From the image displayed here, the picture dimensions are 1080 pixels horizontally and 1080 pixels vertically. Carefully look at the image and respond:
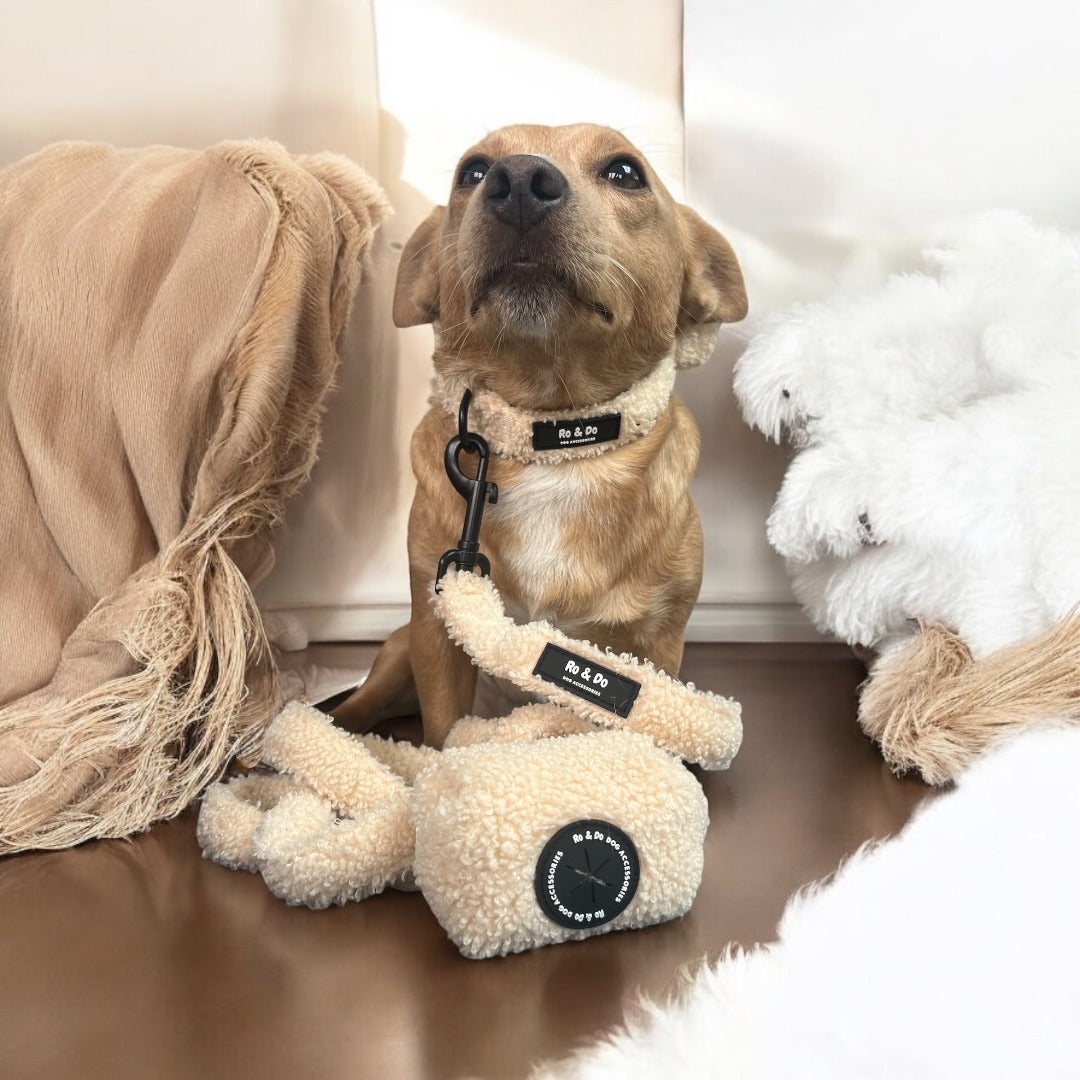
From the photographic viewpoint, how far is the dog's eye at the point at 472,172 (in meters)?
0.95

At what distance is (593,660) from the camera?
87cm

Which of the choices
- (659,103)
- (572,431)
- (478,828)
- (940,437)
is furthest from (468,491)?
(659,103)

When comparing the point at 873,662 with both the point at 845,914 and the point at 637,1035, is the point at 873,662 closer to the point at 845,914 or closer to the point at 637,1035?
the point at 845,914

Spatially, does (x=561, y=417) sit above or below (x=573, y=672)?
above

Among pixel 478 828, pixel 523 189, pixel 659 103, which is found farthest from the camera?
pixel 659 103

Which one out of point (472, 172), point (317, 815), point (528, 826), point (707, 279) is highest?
point (472, 172)

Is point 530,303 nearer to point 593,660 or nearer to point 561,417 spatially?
point 561,417

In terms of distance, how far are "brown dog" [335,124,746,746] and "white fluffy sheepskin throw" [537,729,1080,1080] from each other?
14.2 inches

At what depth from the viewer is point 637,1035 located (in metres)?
0.58

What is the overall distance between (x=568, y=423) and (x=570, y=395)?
0.03 meters

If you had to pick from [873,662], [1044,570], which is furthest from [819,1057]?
[873,662]

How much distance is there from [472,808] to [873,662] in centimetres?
63

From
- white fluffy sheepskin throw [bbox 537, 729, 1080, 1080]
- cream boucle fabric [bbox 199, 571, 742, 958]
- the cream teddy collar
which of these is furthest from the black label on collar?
white fluffy sheepskin throw [bbox 537, 729, 1080, 1080]

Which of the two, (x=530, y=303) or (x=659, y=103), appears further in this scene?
(x=659, y=103)
